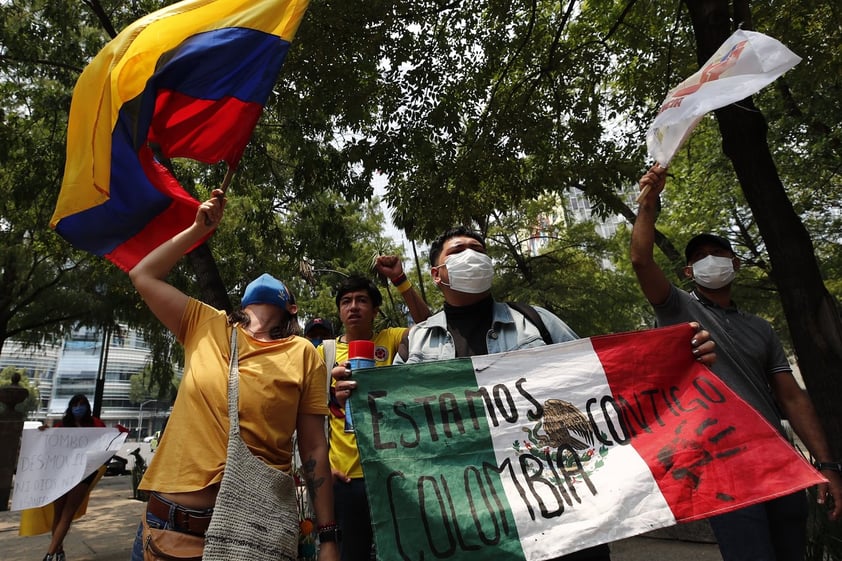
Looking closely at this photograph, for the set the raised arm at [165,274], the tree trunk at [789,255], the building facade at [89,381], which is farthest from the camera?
the building facade at [89,381]

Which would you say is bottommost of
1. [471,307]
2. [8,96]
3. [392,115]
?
[471,307]

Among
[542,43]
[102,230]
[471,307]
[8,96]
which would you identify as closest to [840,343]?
[471,307]

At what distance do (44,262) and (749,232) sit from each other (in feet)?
63.8

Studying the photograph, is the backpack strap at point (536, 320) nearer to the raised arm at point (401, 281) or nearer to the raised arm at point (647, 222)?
the raised arm at point (647, 222)

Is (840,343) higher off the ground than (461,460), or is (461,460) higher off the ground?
(840,343)

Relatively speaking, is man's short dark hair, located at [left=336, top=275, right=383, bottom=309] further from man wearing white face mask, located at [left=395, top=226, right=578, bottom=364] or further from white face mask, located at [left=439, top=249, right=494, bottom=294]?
white face mask, located at [left=439, top=249, right=494, bottom=294]

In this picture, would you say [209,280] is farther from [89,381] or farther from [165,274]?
[89,381]

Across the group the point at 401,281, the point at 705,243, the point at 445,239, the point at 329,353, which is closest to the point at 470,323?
the point at 445,239

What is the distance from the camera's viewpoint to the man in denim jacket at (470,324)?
8.48ft

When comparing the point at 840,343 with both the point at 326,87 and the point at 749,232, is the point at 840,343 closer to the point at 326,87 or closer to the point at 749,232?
the point at 326,87

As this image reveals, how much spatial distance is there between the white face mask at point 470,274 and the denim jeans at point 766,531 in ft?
4.72

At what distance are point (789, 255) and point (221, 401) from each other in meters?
4.30

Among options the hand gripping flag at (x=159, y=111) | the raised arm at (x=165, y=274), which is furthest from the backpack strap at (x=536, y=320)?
the hand gripping flag at (x=159, y=111)

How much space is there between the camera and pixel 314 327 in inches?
180
